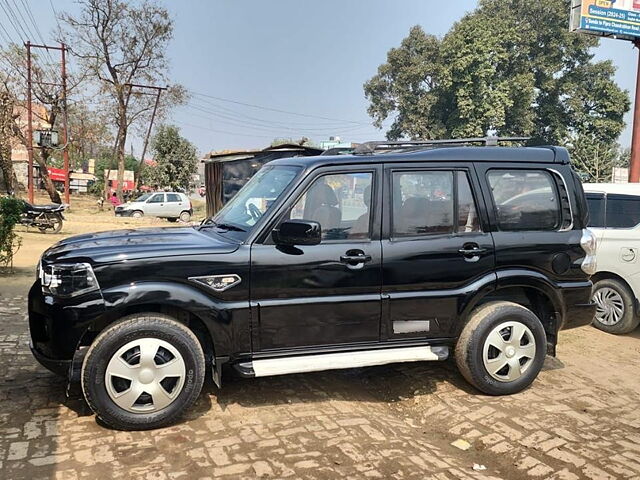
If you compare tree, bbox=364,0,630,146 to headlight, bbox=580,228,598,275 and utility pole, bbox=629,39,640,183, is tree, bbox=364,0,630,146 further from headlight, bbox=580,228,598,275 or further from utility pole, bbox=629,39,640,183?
headlight, bbox=580,228,598,275

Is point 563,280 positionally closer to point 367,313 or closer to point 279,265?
point 367,313

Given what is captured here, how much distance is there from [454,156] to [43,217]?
58.0ft

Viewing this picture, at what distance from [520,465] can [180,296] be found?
8.12 feet

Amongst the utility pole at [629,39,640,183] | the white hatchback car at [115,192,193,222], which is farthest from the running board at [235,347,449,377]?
the white hatchback car at [115,192,193,222]

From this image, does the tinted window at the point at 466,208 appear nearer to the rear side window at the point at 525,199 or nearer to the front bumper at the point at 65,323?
the rear side window at the point at 525,199

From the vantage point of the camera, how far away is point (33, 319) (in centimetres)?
394

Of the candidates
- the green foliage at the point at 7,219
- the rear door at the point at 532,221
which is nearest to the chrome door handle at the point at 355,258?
the rear door at the point at 532,221

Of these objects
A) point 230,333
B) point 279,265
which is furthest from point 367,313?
point 230,333

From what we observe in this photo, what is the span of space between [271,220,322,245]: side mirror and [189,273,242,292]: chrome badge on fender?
421 mm

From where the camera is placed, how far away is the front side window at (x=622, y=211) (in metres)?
6.78

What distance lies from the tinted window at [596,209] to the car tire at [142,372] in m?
5.60

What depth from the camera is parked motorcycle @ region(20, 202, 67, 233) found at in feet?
60.2

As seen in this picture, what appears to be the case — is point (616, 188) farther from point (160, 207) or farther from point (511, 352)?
point (160, 207)

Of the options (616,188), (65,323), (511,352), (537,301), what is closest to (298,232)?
(65,323)
